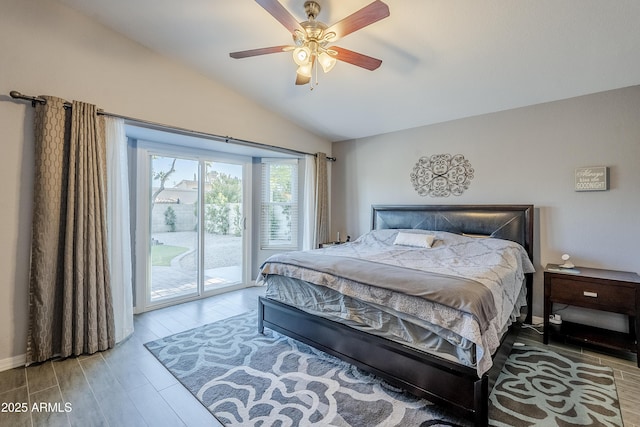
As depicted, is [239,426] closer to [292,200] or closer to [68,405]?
[68,405]

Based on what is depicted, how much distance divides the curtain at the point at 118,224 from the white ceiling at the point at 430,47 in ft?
3.60

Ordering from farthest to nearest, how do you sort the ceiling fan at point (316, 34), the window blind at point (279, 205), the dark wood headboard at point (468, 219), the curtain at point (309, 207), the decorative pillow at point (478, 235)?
1. the window blind at point (279, 205)
2. the curtain at point (309, 207)
3. the decorative pillow at point (478, 235)
4. the dark wood headboard at point (468, 219)
5. the ceiling fan at point (316, 34)

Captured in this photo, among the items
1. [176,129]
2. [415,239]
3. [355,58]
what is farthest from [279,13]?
[415,239]

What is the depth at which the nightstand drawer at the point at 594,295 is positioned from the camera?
8.16ft

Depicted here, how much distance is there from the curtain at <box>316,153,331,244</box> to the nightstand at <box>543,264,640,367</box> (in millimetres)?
2982

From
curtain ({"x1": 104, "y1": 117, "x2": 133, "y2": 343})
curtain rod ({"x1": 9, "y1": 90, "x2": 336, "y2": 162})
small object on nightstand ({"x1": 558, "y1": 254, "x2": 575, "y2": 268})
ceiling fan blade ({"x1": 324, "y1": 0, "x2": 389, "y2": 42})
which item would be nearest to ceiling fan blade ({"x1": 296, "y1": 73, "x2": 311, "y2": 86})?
ceiling fan blade ({"x1": 324, "y1": 0, "x2": 389, "y2": 42})

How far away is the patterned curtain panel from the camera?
2.41 metres

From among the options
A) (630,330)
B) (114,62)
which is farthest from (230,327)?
(630,330)

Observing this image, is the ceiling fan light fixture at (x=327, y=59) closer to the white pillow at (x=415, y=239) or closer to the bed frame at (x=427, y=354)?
the bed frame at (x=427, y=354)

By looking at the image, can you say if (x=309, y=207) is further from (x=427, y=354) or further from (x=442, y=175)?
(x=427, y=354)

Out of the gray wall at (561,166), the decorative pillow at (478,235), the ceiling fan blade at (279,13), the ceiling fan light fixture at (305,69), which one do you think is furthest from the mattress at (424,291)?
the ceiling fan blade at (279,13)

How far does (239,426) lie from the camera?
1.75 metres

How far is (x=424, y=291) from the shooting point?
188 cm

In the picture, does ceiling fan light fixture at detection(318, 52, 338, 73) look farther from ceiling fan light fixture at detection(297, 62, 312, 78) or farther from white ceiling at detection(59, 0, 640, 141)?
white ceiling at detection(59, 0, 640, 141)
